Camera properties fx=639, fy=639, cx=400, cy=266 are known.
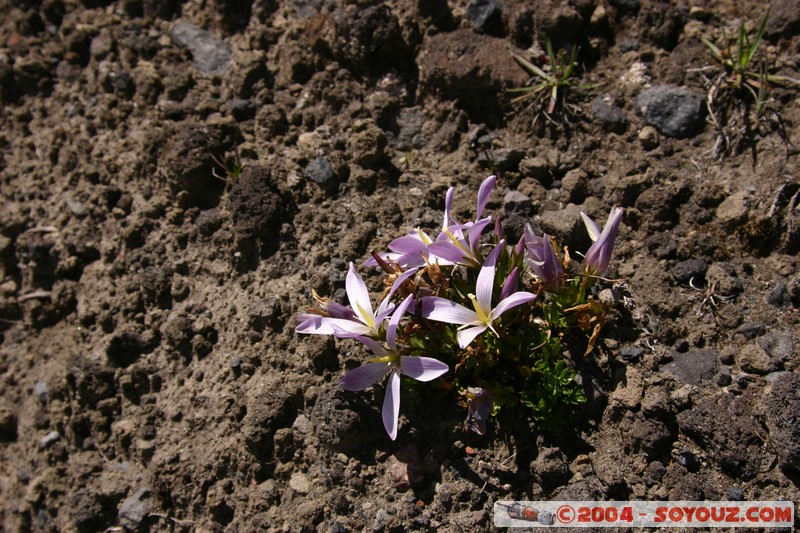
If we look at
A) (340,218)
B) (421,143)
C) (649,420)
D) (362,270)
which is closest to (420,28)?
(421,143)

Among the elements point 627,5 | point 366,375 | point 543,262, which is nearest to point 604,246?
point 543,262

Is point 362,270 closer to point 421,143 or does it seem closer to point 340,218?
point 340,218

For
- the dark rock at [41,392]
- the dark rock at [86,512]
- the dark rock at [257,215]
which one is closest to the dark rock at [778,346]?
the dark rock at [257,215]

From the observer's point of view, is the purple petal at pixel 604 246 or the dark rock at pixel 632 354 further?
the dark rock at pixel 632 354

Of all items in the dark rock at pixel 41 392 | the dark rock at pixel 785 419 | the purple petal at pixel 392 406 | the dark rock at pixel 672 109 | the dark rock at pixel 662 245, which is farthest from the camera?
the dark rock at pixel 41 392

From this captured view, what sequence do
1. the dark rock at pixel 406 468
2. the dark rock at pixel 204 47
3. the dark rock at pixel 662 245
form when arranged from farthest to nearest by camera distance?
the dark rock at pixel 204 47 → the dark rock at pixel 662 245 → the dark rock at pixel 406 468

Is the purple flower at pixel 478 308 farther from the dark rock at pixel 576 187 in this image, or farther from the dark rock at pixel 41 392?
the dark rock at pixel 41 392

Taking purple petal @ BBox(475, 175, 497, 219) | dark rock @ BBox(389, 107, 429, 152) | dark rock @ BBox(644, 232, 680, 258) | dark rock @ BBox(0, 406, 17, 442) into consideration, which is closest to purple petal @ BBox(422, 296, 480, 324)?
purple petal @ BBox(475, 175, 497, 219)
